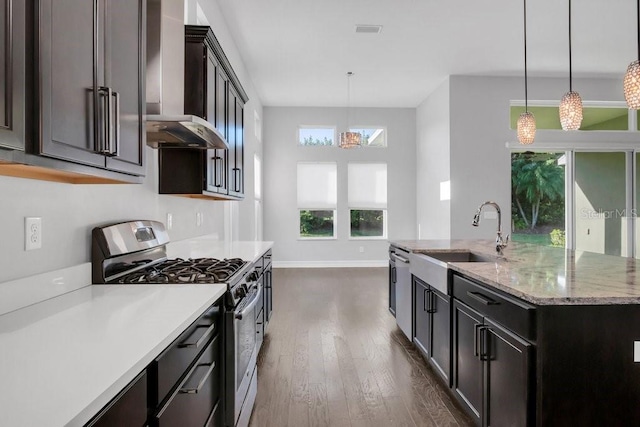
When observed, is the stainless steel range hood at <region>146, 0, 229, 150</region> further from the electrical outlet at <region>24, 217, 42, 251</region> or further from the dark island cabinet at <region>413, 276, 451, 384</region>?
the dark island cabinet at <region>413, 276, 451, 384</region>

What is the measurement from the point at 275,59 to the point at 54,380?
221 inches

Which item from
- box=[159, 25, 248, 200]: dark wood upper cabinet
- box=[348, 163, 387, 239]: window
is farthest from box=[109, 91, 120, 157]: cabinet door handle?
box=[348, 163, 387, 239]: window

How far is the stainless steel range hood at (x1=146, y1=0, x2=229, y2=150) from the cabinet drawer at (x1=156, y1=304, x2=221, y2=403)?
38.0 inches

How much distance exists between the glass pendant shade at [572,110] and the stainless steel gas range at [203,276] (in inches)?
100

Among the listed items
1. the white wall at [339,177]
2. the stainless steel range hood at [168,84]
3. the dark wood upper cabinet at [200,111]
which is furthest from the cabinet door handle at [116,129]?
the white wall at [339,177]

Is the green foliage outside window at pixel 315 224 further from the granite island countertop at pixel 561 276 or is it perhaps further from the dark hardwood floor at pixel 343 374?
the granite island countertop at pixel 561 276

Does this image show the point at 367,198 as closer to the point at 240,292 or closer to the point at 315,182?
the point at 315,182

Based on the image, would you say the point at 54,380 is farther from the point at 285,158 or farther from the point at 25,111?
the point at 285,158

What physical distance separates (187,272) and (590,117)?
7.44m

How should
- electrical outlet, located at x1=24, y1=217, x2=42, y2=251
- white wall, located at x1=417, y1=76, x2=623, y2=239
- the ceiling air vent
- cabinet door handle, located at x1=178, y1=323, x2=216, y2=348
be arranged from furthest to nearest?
white wall, located at x1=417, y1=76, x2=623, y2=239
the ceiling air vent
electrical outlet, located at x1=24, y1=217, x2=42, y2=251
cabinet door handle, located at x1=178, y1=323, x2=216, y2=348

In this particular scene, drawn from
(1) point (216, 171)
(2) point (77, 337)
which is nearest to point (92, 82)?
(2) point (77, 337)

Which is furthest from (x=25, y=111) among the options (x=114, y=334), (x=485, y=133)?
(x=485, y=133)

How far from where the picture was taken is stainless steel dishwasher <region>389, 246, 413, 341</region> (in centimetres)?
342

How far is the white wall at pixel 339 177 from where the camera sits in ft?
27.1
